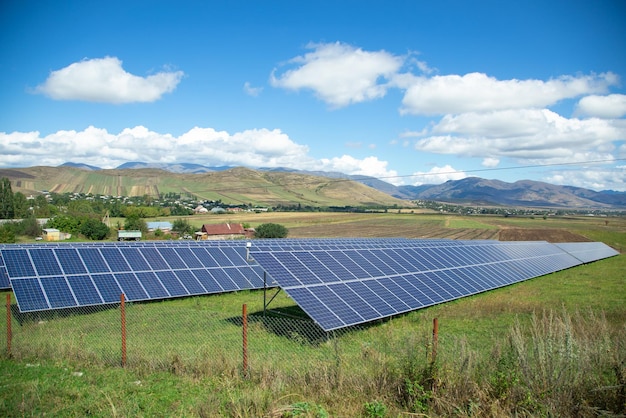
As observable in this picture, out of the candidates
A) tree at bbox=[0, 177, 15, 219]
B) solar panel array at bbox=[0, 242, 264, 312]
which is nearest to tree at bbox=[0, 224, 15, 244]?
tree at bbox=[0, 177, 15, 219]

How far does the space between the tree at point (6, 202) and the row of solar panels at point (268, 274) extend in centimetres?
8093

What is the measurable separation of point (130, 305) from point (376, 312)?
1156cm

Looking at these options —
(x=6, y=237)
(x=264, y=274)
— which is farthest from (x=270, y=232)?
(x=264, y=274)

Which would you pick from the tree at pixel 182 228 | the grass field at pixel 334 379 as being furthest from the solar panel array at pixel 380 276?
the tree at pixel 182 228

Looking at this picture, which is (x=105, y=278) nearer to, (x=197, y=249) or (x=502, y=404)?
(x=197, y=249)

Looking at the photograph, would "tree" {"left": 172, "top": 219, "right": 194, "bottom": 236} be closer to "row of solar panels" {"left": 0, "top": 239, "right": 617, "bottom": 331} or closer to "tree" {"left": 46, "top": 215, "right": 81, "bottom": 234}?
"tree" {"left": 46, "top": 215, "right": 81, "bottom": 234}

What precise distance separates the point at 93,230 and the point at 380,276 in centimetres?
6799

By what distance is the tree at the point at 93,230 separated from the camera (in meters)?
73.0

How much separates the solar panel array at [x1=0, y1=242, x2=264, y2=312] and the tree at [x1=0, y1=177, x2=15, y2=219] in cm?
8134

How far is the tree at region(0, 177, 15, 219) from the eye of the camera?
86.7 meters

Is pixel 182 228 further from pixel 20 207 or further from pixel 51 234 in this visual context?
pixel 20 207

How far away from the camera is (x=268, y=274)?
1812 centimetres

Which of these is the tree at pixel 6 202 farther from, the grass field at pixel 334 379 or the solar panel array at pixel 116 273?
the grass field at pixel 334 379

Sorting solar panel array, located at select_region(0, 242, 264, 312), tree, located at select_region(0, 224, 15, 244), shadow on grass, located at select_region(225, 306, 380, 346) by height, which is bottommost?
tree, located at select_region(0, 224, 15, 244)
